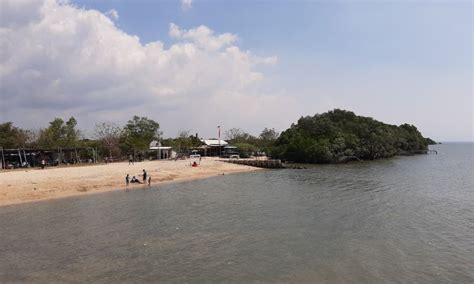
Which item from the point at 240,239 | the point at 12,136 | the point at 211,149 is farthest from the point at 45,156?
the point at 240,239

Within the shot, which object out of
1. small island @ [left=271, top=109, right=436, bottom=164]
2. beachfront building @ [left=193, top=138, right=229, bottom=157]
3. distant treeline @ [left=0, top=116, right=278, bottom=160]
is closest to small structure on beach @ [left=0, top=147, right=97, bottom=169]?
distant treeline @ [left=0, top=116, right=278, bottom=160]

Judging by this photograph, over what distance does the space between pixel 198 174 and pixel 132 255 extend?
3905cm

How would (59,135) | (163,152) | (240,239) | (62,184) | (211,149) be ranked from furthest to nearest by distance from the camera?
1. (211,149)
2. (163,152)
3. (59,135)
4. (62,184)
5. (240,239)

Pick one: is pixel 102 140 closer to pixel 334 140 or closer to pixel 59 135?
pixel 59 135

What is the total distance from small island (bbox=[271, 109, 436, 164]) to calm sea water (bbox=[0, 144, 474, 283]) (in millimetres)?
47047

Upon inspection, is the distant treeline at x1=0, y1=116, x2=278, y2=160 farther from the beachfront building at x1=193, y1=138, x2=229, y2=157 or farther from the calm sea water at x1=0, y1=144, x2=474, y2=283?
the calm sea water at x1=0, y1=144, x2=474, y2=283

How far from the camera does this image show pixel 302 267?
15141 mm

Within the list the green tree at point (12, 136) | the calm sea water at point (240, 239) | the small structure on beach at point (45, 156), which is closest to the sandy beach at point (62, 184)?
the calm sea water at point (240, 239)

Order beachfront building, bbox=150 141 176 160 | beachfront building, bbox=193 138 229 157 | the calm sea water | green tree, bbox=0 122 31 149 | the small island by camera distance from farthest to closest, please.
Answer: beachfront building, bbox=193 138 229 157, beachfront building, bbox=150 141 176 160, the small island, green tree, bbox=0 122 31 149, the calm sea water

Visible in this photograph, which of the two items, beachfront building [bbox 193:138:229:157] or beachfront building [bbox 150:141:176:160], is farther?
beachfront building [bbox 193:138:229:157]

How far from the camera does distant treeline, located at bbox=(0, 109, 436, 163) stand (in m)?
69.8

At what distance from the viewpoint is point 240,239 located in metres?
19.4

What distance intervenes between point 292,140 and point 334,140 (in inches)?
391

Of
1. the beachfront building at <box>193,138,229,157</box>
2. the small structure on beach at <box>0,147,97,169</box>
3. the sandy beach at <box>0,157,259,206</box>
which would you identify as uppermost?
the beachfront building at <box>193,138,229,157</box>
